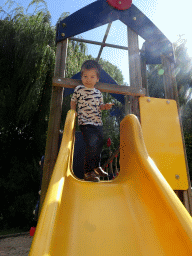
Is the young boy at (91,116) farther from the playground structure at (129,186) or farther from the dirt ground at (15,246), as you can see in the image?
the dirt ground at (15,246)

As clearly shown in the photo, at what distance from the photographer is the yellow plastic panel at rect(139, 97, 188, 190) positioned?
190 centimetres

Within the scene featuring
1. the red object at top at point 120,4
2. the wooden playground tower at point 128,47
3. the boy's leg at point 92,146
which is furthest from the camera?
the red object at top at point 120,4

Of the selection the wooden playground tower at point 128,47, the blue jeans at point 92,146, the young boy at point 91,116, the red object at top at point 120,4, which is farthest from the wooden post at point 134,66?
the blue jeans at point 92,146

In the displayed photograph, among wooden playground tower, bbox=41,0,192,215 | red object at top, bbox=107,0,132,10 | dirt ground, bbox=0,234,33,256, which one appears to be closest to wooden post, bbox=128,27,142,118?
wooden playground tower, bbox=41,0,192,215

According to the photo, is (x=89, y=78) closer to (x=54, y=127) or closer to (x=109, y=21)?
(x=54, y=127)

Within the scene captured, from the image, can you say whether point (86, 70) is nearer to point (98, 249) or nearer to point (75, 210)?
point (75, 210)

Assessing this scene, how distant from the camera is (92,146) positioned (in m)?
1.78

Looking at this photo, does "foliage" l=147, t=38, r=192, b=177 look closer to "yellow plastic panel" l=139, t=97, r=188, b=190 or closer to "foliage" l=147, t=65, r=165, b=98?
"foliage" l=147, t=65, r=165, b=98

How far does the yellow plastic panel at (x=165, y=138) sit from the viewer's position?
6.23 feet

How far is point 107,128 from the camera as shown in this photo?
787 centimetres

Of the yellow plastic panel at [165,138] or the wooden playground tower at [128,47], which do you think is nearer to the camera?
the yellow plastic panel at [165,138]

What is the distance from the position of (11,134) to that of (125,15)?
5706mm

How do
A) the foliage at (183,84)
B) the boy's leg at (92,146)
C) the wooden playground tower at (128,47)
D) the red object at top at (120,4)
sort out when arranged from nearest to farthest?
1. the boy's leg at (92,146)
2. the wooden playground tower at (128,47)
3. the red object at top at (120,4)
4. the foliage at (183,84)

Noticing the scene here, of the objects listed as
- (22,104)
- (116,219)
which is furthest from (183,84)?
(116,219)
